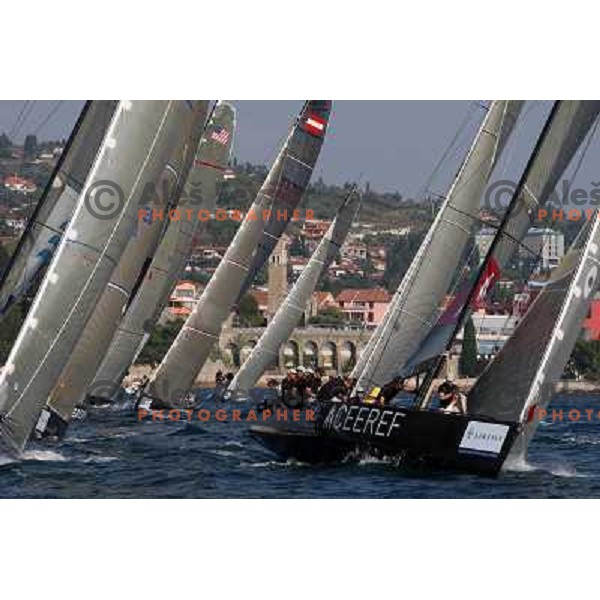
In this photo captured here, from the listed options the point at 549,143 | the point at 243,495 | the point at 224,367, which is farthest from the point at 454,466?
the point at 224,367

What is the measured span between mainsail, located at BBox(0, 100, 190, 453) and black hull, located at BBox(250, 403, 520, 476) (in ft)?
8.73

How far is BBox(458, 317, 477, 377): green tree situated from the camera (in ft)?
54.9

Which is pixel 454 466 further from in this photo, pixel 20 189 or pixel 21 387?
pixel 20 189

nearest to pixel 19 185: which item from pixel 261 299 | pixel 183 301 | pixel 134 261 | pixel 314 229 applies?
pixel 134 261

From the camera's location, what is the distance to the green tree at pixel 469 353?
16.7m

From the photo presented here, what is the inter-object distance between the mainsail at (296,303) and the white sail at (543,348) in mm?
1813

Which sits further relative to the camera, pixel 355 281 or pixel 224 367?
pixel 224 367

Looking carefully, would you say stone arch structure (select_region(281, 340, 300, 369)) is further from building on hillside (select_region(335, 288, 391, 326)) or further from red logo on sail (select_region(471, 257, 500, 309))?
red logo on sail (select_region(471, 257, 500, 309))

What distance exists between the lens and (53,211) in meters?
16.2

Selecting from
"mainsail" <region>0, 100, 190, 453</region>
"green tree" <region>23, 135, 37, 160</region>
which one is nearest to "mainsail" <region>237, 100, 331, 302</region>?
"mainsail" <region>0, 100, 190, 453</region>

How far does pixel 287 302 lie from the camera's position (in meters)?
23.2

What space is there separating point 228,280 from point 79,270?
306 inches

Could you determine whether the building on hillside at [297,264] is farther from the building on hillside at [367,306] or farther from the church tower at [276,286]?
the building on hillside at [367,306]

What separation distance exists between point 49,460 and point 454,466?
10.4 feet
